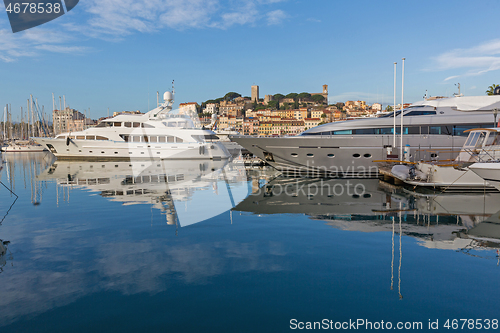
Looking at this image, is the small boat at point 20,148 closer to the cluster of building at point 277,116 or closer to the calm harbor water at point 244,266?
the cluster of building at point 277,116

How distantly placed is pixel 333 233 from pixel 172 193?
25.9 ft

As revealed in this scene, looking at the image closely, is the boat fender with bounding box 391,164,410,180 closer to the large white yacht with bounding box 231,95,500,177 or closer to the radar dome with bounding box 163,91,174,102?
the large white yacht with bounding box 231,95,500,177

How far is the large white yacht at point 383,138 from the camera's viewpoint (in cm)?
1838

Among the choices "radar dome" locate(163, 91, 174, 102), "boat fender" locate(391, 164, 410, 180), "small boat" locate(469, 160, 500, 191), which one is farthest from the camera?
"radar dome" locate(163, 91, 174, 102)

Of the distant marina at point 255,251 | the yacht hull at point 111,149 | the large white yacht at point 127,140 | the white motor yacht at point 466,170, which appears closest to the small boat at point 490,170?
the distant marina at point 255,251

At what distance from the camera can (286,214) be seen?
1030cm

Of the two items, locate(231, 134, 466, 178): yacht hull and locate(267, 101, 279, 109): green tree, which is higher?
locate(267, 101, 279, 109): green tree

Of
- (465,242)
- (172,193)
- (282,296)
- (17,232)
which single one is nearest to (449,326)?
(282,296)

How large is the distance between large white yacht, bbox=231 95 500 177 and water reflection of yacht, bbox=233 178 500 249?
9.27 ft

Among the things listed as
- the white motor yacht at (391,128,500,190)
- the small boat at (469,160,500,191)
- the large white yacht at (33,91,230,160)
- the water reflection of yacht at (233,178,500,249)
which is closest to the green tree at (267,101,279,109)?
the large white yacht at (33,91,230,160)

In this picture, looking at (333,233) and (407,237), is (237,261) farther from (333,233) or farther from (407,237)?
(407,237)

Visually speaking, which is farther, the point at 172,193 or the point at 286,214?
the point at 172,193

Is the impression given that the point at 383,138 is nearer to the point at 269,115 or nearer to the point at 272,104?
the point at 269,115

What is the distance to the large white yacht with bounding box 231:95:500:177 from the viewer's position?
18375 millimetres
